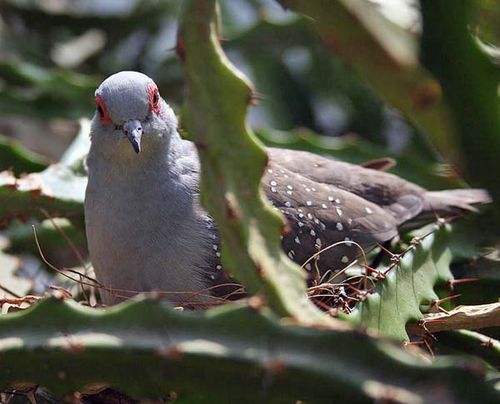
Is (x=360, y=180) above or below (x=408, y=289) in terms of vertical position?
below

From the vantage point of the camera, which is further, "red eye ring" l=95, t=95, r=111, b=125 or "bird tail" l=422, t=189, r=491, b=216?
"bird tail" l=422, t=189, r=491, b=216

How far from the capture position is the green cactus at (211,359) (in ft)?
6.62

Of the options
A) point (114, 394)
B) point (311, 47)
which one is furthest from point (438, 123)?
point (311, 47)

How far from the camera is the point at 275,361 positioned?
81.7 inches

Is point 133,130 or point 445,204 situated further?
point 445,204

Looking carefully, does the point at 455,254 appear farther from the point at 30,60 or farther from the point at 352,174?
the point at 30,60

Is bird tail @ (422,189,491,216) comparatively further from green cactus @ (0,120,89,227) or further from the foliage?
green cactus @ (0,120,89,227)

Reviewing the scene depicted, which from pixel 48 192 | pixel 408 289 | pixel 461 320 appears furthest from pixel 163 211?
pixel 461 320

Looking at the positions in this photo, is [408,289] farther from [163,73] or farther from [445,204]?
[163,73]

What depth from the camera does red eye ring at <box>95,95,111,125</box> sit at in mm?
3598

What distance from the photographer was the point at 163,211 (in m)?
3.70

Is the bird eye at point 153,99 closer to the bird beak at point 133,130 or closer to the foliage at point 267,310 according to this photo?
the bird beak at point 133,130

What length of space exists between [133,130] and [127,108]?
3.3 inches

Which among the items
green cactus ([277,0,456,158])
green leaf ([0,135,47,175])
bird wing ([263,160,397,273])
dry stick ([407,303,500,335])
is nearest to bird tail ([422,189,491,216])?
bird wing ([263,160,397,273])
